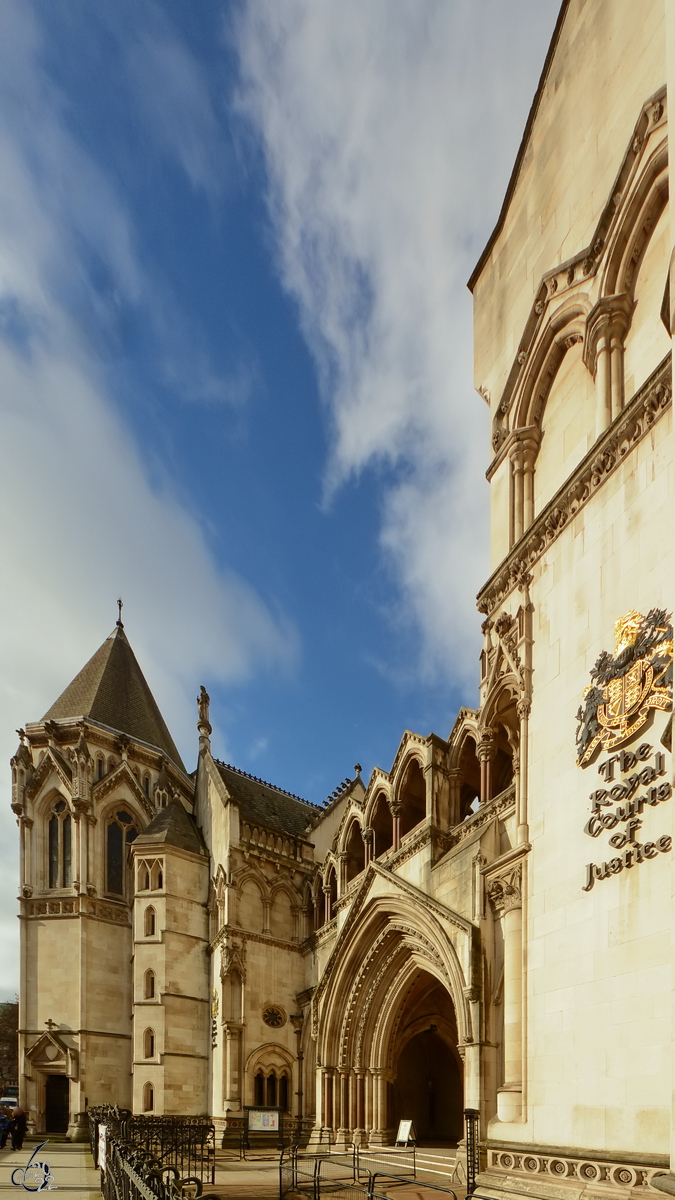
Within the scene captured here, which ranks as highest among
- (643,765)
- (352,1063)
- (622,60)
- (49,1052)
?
(622,60)

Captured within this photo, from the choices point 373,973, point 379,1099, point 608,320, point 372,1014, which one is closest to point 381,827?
point 373,973

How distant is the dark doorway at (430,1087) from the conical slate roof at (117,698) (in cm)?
1654

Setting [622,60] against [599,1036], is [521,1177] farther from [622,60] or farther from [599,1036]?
[622,60]

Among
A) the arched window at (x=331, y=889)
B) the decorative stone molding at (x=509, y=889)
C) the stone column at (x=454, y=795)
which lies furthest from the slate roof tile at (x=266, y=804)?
the decorative stone molding at (x=509, y=889)

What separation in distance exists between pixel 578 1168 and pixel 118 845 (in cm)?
2754

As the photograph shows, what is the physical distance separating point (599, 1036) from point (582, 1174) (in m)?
1.53

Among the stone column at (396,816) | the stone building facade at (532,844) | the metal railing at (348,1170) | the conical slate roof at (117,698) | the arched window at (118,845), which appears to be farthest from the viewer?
the conical slate roof at (117,698)

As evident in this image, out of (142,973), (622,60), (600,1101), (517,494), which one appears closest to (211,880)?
(142,973)

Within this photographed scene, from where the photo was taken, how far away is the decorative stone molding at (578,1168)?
32.0 feet

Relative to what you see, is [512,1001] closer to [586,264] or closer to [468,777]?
[468,777]

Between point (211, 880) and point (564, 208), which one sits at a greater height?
point (564, 208)

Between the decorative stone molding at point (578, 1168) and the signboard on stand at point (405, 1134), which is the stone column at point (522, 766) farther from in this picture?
the signboard on stand at point (405, 1134)

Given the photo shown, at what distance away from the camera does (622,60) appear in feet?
44.9

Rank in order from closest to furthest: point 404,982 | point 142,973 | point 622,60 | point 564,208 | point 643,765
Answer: point 643,765
point 622,60
point 564,208
point 404,982
point 142,973
